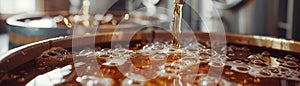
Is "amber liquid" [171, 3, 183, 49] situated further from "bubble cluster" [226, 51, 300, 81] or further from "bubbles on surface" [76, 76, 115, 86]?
"bubbles on surface" [76, 76, 115, 86]

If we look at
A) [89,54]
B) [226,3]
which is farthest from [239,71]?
[226,3]

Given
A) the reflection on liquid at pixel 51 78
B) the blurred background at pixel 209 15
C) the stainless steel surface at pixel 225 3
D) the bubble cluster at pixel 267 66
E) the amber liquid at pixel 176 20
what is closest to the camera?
the reflection on liquid at pixel 51 78

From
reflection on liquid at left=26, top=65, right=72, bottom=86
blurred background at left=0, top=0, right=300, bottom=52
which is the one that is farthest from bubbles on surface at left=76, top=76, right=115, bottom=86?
blurred background at left=0, top=0, right=300, bottom=52

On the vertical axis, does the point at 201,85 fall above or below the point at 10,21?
below

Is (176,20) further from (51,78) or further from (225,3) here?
(225,3)

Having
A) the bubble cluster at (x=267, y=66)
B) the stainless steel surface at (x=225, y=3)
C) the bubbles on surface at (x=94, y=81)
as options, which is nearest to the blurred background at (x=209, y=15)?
the stainless steel surface at (x=225, y=3)

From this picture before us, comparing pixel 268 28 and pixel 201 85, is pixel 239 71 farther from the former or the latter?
pixel 268 28

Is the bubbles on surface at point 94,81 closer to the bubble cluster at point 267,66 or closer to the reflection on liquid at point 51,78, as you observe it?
the reflection on liquid at point 51,78

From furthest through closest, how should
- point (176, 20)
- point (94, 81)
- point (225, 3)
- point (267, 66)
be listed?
point (225, 3) < point (176, 20) < point (267, 66) < point (94, 81)

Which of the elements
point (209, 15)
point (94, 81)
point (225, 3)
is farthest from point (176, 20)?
point (209, 15)
